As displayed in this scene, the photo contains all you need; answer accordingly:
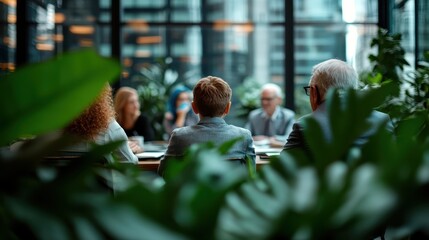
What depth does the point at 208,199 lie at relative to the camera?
22.6 inches

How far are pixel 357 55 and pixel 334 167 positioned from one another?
27.5 ft

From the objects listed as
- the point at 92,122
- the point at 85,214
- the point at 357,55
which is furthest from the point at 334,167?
the point at 357,55

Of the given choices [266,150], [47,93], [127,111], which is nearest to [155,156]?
[266,150]

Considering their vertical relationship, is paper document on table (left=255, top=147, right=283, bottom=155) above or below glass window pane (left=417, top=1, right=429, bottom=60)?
below

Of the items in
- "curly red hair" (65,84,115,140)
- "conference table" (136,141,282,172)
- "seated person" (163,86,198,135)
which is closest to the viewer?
"curly red hair" (65,84,115,140)

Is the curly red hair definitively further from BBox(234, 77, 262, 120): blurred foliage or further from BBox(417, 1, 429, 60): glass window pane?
BBox(234, 77, 262, 120): blurred foliage

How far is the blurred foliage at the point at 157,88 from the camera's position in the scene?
845cm

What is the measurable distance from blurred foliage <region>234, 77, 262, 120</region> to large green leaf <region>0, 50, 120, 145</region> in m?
8.05

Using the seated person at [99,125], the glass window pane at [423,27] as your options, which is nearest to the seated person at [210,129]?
the seated person at [99,125]

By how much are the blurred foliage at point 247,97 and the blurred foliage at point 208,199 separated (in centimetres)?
799

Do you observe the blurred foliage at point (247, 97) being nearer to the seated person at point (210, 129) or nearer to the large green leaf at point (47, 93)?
the seated person at point (210, 129)

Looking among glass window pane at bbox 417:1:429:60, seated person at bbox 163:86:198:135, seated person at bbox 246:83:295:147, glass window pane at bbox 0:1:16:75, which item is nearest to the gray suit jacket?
seated person at bbox 246:83:295:147

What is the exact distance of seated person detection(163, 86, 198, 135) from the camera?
8000mm

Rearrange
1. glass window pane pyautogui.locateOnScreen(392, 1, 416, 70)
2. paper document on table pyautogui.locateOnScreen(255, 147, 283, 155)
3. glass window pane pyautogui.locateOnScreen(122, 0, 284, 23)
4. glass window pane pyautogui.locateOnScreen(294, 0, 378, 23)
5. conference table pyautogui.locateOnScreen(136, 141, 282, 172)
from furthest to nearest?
glass window pane pyautogui.locateOnScreen(122, 0, 284, 23), glass window pane pyautogui.locateOnScreen(294, 0, 378, 23), glass window pane pyautogui.locateOnScreen(392, 1, 416, 70), paper document on table pyautogui.locateOnScreen(255, 147, 283, 155), conference table pyautogui.locateOnScreen(136, 141, 282, 172)
